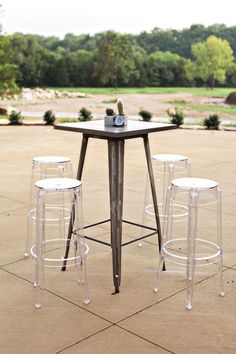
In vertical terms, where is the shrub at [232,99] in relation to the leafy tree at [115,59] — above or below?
below

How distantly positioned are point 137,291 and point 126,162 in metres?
4.04

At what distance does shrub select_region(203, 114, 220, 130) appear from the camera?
10.5 meters

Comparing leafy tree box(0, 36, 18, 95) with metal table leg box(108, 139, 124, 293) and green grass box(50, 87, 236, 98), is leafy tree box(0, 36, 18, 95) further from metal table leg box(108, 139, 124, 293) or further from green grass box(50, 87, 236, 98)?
metal table leg box(108, 139, 124, 293)

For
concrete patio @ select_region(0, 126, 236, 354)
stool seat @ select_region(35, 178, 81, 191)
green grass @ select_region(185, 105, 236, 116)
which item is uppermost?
stool seat @ select_region(35, 178, 81, 191)

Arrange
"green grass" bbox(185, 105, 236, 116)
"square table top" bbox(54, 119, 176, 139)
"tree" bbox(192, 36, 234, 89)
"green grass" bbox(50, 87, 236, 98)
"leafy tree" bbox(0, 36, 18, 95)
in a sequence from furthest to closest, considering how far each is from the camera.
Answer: "tree" bbox(192, 36, 234, 89)
"green grass" bbox(50, 87, 236, 98)
"green grass" bbox(185, 105, 236, 116)
"leafy tree" bbox(0, 36, 18, 95)
"square table top" bbox(54, 119, 176, 139)

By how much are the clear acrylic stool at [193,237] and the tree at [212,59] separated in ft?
120

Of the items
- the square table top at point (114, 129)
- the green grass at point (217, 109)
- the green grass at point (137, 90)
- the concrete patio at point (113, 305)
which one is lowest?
the concrete patio at point (113, 305)

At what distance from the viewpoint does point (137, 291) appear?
8.52 ft

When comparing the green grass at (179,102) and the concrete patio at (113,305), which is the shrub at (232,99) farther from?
the concrete patio at (113,305)

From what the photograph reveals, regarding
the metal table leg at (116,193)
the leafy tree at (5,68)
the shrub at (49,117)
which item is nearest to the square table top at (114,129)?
the metal table leg at (116,193)

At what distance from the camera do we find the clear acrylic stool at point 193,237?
2451 millimetres

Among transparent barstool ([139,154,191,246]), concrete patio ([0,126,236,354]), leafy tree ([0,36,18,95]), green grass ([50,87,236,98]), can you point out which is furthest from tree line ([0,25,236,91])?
concrete patio ([0,126,236,354])

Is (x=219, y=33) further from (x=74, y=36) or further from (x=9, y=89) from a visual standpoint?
(x=9, y=89)

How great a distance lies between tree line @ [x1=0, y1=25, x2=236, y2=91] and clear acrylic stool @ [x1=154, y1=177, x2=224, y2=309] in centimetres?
3307
